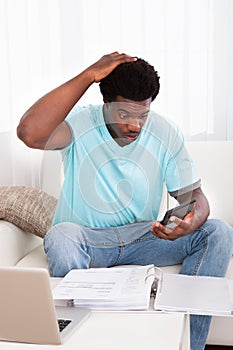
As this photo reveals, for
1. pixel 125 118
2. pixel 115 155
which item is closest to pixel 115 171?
pixel 115 155

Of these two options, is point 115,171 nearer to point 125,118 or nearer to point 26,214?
point 125,118

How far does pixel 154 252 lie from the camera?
2.00 metres

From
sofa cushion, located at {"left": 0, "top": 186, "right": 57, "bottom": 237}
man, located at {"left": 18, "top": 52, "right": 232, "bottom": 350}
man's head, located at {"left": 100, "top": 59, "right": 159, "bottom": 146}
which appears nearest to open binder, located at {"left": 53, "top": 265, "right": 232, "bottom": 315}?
man, located at {"left": 18, "top": 52, "right": 232, "bottom": 350}

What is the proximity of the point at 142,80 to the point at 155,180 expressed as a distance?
23cm

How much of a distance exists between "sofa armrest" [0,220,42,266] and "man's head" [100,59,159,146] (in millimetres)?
845

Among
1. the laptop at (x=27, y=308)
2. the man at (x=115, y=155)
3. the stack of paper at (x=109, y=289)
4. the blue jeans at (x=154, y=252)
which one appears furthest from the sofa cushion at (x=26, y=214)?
the laptop at (x=27, y=308)

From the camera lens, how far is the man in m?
1.43

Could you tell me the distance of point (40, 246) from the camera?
2.38 metres

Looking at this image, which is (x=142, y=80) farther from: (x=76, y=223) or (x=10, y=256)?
(x=10, y=256)

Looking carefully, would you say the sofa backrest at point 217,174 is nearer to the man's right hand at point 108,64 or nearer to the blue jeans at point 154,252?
the blue jeans at point 154,252

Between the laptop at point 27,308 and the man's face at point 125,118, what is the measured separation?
1.19ft

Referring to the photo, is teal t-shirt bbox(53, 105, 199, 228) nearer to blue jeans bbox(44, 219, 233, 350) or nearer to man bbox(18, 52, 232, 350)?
man bbox(18, 52, 232, 350)

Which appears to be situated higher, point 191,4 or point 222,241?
point 191,4

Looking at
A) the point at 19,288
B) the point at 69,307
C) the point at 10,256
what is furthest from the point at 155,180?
the point at 10,256
